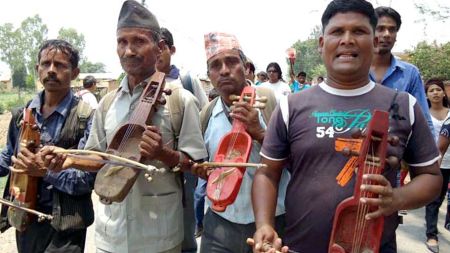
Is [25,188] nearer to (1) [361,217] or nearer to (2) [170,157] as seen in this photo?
(2) [170,157]

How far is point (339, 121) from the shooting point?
71.1 inches

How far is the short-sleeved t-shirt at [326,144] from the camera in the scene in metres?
1.80

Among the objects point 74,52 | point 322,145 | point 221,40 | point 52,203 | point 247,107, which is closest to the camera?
point 322,145

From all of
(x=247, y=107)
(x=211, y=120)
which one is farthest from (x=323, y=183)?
(x=211, y=120)

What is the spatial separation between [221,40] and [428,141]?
1.31 metres

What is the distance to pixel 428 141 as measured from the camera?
5.97 feet

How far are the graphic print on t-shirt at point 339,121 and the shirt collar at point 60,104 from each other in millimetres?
1771

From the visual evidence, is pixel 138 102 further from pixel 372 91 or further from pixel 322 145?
pixel 372 91

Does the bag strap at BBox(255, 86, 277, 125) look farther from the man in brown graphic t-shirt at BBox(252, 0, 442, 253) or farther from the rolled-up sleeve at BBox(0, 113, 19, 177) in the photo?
the rolled-up sleeve at BBox(0, 113, 19, 177)

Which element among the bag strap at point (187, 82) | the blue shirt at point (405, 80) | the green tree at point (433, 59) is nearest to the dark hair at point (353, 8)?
the blue shirt at point (405, 80)

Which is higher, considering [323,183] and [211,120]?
[211,120]

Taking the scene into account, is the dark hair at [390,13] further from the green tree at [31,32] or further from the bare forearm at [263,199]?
the green tree at [31,32]

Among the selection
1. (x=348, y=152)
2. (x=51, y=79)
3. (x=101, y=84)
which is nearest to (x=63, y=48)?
(x=51, y=79)

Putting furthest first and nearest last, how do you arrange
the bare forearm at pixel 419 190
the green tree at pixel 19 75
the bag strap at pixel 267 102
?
the green tree at pixel 19 75 < the bag strap at pixel 267 102 < the bare forearm at pixel 419 190
